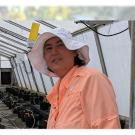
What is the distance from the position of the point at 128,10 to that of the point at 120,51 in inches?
199

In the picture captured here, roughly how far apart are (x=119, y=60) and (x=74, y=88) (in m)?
4.19

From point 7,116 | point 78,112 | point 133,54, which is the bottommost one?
point 7,116

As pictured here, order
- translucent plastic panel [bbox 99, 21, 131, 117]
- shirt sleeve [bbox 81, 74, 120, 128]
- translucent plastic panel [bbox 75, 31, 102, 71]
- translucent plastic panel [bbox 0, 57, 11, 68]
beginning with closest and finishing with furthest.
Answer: shirt sleeve [bbox 81, 74, 120, 128]
translucent plastic panel [bbox 99, 21, 131, 117]
translucent plastic panel [bbox 75, 31, 102, 71]
translucent plastic panel [bbox 0, 57, 11, 68]

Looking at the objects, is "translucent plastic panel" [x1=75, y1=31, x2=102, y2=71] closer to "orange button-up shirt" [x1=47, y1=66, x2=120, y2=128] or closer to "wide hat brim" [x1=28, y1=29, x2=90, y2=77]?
"wide hat brim" [x1=28, y1=29, x2=90, y2=77]

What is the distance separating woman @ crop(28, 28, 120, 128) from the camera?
67.3 inches

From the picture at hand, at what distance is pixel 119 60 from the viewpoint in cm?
592

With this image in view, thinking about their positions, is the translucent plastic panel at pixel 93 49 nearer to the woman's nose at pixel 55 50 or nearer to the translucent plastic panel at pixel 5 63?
the woman's nose at pixel 55 50

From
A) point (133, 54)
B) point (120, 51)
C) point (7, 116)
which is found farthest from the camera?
point (7, 116)

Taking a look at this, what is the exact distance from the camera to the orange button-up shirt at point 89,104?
1.70 meters

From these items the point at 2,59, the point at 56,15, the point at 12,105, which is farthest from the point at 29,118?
the point at 2,59

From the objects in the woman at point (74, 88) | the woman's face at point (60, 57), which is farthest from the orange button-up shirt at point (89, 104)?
the woman's face at point (60, 57)

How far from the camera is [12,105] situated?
11.3m

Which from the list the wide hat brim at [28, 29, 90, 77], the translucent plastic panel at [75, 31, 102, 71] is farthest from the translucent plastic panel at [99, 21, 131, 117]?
the wide hat brim at [28, 29, 90, 77]

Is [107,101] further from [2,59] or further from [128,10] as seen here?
[2,59]
